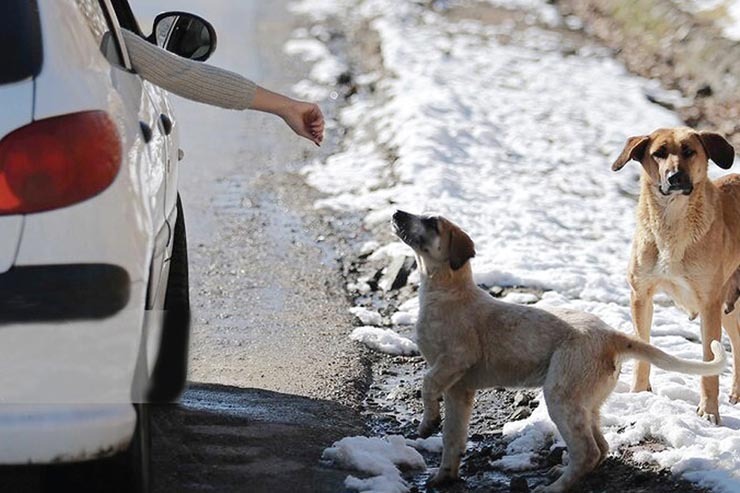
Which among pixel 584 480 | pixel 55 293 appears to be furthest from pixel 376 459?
pixel 55 293

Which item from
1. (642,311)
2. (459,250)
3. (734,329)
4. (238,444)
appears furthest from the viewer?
(734,329)

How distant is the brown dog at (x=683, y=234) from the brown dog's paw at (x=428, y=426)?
3.98ft

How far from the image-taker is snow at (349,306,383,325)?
336 inches

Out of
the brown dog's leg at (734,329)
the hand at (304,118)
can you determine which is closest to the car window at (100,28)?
the hand at (304,118)

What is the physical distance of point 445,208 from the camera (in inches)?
436

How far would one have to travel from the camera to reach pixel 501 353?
19.3 feet

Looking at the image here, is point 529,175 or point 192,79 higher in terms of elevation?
point 529,175

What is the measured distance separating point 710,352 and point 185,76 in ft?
10.4

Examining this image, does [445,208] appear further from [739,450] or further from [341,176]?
[739,450]

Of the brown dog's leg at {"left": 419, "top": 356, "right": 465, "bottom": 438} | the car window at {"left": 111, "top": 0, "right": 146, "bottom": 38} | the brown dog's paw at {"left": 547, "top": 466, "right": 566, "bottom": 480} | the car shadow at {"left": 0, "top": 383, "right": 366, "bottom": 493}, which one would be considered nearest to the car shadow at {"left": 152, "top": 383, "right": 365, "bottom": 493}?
the car shadow at {"left": 0, "top": 383, "right": 366, "bottom": 493}

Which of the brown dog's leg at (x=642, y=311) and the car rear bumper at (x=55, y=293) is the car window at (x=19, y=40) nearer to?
the car rear bumper at (x=55, y=293)

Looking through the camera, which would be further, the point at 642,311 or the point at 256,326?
the point at 256,326

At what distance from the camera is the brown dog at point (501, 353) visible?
5590mm

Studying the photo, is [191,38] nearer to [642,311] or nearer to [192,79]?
[192,79]
